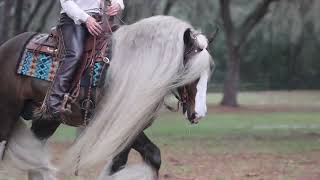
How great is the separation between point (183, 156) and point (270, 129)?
7.36 meters

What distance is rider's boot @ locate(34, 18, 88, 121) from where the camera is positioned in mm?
5906

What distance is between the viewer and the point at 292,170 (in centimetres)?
988

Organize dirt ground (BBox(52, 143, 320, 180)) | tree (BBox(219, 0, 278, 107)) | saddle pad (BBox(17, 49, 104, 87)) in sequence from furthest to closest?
tree (BBox(219, 0, 278, 107)), dirt ground (BBox(52, 143, 320, 180)), saddle pad (BBox(17, 49, 104, 87))

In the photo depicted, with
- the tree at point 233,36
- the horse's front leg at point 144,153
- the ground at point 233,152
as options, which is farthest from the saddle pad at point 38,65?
the tree at point 233,36

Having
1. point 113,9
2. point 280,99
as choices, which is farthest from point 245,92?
point 113,9

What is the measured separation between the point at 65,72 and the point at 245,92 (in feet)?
161

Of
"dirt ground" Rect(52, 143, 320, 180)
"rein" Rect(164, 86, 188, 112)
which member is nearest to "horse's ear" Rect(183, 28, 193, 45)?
"rein" Rect(164, 86, 188, 112)

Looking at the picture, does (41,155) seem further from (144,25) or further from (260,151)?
(260,151)

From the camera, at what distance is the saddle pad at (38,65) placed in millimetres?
6215

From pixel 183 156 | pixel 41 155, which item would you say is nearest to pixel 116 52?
pixel 41 155

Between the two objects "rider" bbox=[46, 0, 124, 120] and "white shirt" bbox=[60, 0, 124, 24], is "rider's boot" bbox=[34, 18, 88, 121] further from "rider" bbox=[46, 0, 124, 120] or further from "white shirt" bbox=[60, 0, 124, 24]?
"white shirt" bbox=[60, 0, 124, 24]

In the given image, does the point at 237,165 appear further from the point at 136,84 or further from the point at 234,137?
the point at 234,137

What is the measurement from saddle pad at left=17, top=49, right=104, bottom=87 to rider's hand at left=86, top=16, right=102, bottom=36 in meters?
0.47

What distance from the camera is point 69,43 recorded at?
6004mm
